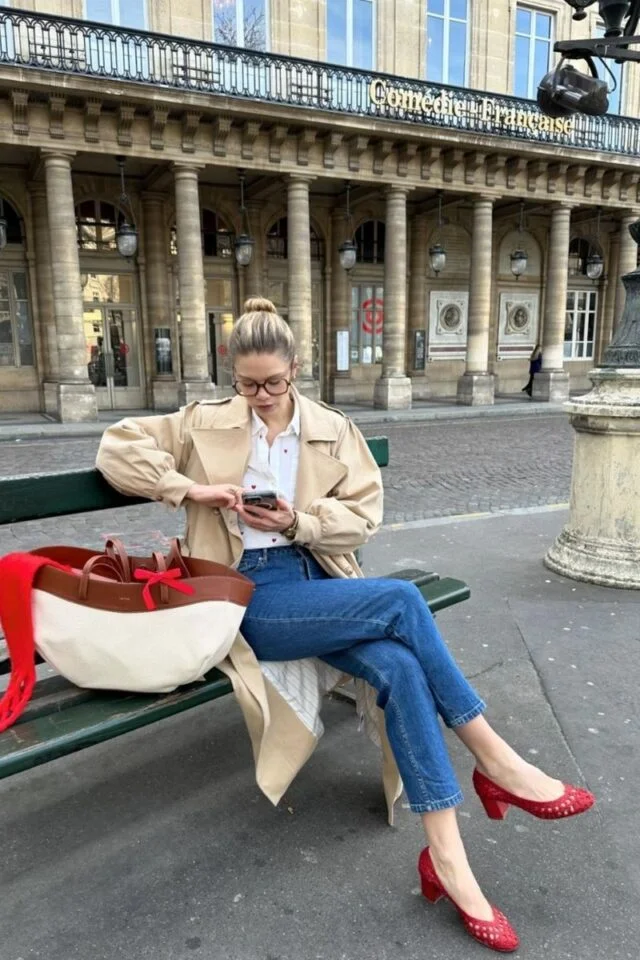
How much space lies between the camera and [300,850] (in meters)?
2.22

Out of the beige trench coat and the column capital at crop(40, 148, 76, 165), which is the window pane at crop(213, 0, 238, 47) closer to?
the column capital at crop(40, 148, 76, 165)

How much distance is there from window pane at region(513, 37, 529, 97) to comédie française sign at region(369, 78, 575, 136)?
1.75 meters

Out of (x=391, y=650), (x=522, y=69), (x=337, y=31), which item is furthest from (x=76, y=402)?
(x=522, y=69)

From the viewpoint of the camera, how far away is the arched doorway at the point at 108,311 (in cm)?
1808

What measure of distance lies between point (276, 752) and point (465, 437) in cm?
1157

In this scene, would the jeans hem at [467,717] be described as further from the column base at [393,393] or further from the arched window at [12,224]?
the arched window at [12,224]

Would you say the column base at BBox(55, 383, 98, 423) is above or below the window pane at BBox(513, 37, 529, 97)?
below

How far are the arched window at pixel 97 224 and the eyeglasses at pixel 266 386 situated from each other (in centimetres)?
1735

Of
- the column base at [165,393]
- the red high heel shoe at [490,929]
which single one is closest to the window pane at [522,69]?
the column base at [165,393]

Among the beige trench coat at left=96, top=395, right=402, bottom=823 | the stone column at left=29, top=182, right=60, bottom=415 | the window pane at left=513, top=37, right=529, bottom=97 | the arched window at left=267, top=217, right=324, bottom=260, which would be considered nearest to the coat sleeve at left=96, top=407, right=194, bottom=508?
the beige trench coat at left=96, top=395, right=402, bottom=823

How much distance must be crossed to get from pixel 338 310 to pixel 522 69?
29.2ft

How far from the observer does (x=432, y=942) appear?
1.87 meters

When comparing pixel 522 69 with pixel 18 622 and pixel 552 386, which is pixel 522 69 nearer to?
pixel 552 386

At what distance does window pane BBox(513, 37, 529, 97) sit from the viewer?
20.9m
